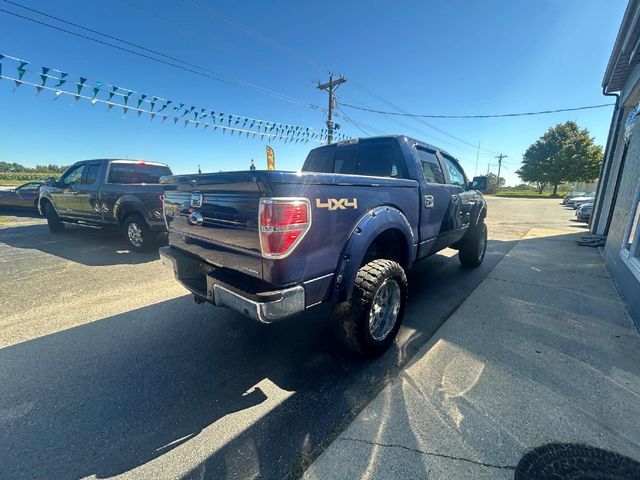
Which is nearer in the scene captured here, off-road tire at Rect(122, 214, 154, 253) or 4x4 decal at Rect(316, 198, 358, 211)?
4x4 decal at Rect(316, 198, 358, 211)

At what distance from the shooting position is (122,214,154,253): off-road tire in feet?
19.6

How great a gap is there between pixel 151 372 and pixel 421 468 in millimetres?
2172

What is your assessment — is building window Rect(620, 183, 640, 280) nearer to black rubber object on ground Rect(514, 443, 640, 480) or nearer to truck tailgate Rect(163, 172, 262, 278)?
black rubber object on ground Rect(514, 443, 640, 480)

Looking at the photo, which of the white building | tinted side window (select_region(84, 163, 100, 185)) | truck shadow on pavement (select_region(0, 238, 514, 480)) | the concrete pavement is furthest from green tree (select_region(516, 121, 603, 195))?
tinted side window (select_region(84, 163, 100, 185))

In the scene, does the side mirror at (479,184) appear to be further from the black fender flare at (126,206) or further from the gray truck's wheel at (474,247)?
the black fender flare at (126,206)

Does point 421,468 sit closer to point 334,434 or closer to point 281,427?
point 334,434

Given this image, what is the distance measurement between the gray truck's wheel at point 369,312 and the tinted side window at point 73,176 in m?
7.86

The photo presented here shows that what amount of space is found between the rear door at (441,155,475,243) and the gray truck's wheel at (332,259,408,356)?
207cm

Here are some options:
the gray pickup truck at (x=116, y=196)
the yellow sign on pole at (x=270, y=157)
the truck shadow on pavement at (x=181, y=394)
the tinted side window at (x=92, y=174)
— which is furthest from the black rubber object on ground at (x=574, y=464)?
the yellow sign on pole at (x=270, y=157)

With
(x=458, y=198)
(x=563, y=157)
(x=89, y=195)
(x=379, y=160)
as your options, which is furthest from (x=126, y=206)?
(x=563, y=157)

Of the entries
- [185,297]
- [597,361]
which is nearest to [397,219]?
[597,361]

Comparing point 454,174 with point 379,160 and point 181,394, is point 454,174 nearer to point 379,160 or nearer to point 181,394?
point 379,160

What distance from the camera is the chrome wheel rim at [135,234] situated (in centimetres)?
607

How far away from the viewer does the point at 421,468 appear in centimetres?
162
